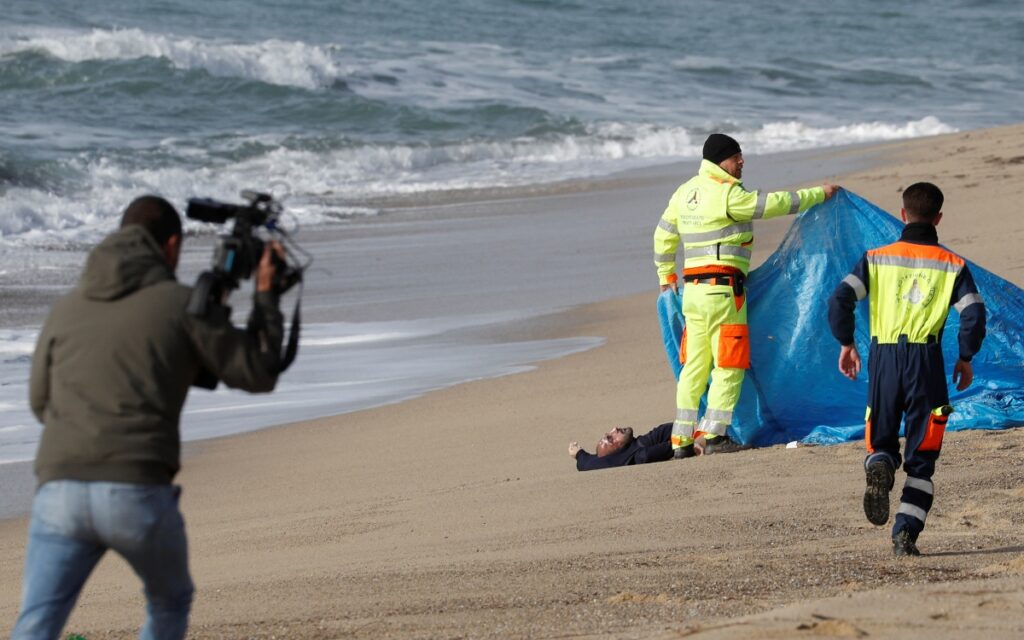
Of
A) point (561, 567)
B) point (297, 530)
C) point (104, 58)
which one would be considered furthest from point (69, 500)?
point (104, 58)

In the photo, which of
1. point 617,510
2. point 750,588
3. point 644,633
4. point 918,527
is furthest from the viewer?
point 617,510

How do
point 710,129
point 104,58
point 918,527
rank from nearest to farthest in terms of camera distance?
point 918,527, point 710,129, point 104,58

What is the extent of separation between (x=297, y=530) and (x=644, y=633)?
2.67 m

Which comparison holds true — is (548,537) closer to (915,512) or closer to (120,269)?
(915,512)

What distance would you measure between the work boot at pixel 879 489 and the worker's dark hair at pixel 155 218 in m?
3.13

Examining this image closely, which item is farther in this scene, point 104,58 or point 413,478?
point 104,58

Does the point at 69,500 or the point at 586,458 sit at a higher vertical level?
the point at 69,500

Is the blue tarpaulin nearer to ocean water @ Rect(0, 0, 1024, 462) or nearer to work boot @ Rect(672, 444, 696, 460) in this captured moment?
work boot @ Rect(672, 444, 696, 460)

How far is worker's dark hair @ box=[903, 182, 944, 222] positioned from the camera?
5945 millimetres

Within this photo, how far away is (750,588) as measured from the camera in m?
5.36

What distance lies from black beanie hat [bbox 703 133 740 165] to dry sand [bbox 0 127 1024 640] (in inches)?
64.0

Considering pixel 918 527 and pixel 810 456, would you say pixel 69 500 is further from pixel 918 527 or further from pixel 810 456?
pixel 810 456

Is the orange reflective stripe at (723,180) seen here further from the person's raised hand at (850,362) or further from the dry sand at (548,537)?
the person's raised hand at (850,362)

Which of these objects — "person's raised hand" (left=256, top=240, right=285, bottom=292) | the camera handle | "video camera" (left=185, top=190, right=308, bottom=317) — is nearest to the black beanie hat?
"video camera" (left=185, top=190, right=308, bottom=317)
